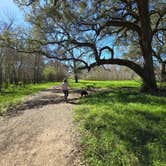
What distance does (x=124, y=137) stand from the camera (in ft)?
23.5

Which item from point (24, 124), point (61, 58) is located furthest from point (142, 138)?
point (61, 58)

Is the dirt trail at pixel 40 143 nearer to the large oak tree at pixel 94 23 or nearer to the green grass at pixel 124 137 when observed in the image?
the green grass at pixel 124 137

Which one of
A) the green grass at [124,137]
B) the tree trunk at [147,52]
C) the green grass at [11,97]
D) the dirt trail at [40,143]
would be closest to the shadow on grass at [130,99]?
the tree trunk at [147,52]

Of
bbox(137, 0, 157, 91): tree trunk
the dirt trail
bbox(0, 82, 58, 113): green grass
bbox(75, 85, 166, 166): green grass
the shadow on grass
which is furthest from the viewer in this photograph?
bbox(0, 82, 58, 113): green grass

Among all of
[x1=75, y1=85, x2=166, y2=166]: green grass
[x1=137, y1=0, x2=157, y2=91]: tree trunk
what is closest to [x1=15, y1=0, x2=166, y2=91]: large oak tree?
[x1=137, y1=0, x2=157, y2=91]: tree trunk

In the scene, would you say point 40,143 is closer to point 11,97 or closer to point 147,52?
point 147,52

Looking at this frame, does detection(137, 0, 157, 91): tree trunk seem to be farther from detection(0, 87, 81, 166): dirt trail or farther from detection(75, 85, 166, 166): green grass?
detection(0, 87, 81, 166): dirt trail

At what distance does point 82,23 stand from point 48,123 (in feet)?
32.5

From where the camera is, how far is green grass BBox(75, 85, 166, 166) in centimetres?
596

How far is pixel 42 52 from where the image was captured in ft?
66.9

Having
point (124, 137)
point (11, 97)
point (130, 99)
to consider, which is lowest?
point (11, 97)

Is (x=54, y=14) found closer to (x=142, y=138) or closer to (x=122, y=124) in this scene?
(x=122, y=124)

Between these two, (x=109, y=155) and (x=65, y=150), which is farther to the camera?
(x=65, y=150)

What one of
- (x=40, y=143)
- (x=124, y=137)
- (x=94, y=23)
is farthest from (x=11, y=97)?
(x=124, y=137)
